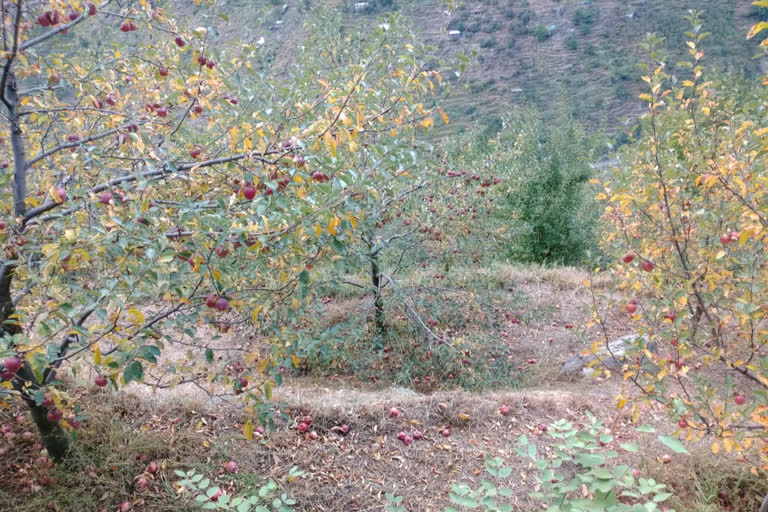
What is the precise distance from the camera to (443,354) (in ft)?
15.5

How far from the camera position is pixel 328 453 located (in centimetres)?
309

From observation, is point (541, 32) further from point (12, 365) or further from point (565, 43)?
point (12, 365)

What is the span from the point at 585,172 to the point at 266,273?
11.5 meters

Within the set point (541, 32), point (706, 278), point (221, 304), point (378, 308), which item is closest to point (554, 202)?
point (378, 308)

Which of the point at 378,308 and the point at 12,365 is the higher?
the point at 12,365

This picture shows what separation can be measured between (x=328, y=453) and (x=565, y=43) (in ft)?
167

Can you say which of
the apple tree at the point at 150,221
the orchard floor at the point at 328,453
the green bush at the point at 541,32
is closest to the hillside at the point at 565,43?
the green bush at the point at 541,32

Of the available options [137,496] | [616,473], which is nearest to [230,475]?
[137,496]

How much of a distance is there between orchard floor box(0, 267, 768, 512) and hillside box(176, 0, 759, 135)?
33753mm

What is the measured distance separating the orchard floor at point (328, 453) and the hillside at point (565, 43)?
33.8 metres

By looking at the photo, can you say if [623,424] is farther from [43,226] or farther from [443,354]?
[43,226]

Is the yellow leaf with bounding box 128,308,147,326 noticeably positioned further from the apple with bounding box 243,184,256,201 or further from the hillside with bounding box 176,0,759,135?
the hillside with bounding box 176,0,759,135

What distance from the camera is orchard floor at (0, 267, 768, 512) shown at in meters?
2.63

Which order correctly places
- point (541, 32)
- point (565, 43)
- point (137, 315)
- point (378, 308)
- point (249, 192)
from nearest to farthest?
point (137, 315), point (249, 192), point (378, 308), point (565, 43), point (541, 32)
